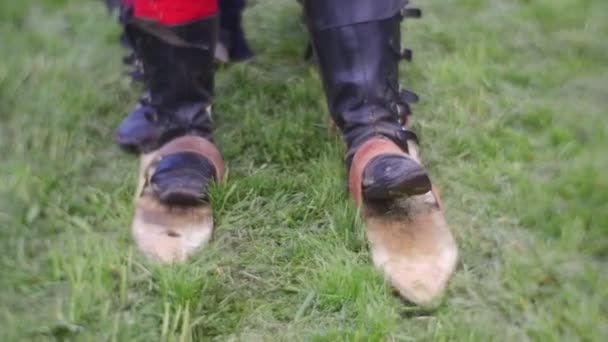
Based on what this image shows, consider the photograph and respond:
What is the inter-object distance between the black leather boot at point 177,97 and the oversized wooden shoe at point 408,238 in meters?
0.32

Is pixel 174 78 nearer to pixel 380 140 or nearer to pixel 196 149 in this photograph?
pixel 196 149

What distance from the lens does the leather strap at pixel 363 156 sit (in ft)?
4.41

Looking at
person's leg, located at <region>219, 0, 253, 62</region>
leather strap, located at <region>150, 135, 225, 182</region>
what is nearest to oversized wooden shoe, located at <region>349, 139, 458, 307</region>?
leather strap, located at <region>150, 135, 225, 182</region>

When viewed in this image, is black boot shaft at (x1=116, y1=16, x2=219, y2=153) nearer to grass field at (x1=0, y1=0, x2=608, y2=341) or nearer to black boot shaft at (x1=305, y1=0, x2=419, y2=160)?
grass field at (x1=0, y1=0, x2=608, y2=341)

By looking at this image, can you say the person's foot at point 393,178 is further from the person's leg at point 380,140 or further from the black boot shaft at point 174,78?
the black boot shaft at point 174,78

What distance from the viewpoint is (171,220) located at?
53.5 inches

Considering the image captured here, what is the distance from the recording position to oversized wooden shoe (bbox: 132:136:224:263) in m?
1.30

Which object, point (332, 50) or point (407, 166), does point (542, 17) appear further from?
point (407, 166)

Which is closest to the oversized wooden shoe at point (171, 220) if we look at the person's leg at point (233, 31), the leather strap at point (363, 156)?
the leather strap at point (363, 156)

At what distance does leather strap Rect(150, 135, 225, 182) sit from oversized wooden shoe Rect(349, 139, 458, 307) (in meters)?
0.28

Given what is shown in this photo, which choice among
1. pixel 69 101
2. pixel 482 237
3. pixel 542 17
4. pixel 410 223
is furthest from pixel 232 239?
pixel 542 17

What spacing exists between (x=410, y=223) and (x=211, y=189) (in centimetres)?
39

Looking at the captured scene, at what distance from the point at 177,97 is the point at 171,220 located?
0.29 meters

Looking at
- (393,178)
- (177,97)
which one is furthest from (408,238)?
(177,97)
